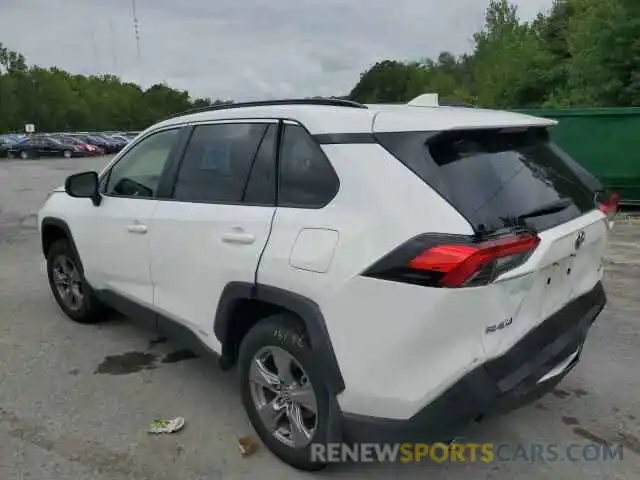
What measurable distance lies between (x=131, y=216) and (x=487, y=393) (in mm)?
2595

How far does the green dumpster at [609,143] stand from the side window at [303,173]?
865cm

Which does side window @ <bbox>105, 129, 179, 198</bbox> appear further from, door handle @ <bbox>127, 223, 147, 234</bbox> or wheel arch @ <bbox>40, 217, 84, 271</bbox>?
wheel arch @ <bbox>40, 217, 84, 271</bbox>

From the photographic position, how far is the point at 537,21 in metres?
35.6

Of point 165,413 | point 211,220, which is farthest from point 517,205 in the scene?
point 165,413

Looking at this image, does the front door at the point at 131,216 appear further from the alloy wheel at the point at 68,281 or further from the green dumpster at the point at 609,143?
the green dumpster at the point at 609,143

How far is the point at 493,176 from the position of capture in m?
2.67

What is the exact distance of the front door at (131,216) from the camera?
3.88 meters

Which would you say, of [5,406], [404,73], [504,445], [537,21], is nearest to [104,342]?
[5,406]

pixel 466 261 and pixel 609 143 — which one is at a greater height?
pixel 609 143

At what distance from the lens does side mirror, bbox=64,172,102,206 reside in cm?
440

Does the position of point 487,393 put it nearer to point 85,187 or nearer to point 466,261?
point 466,261

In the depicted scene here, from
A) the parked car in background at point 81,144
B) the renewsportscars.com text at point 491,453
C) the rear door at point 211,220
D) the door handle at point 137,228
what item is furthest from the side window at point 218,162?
the parked car in background at point 81,144

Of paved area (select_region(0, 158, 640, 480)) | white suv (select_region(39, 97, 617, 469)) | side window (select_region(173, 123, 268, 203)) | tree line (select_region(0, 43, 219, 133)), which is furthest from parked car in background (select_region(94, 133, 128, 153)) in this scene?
white suv (select_region(39, 97, 617, 469))

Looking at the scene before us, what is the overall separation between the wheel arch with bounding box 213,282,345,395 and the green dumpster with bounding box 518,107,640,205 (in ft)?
28.9
